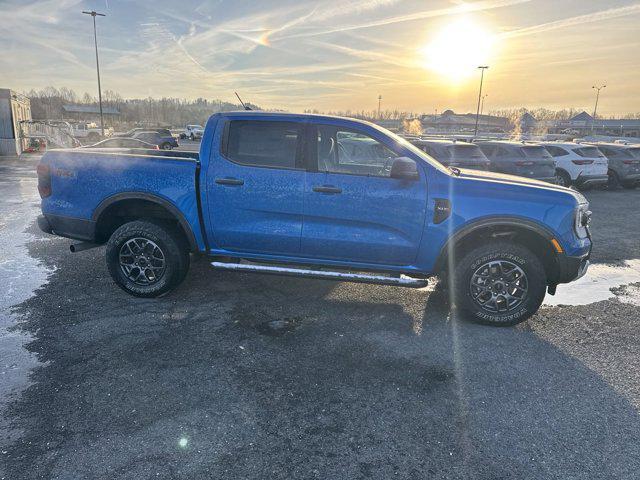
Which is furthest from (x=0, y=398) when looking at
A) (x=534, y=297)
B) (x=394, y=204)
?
(x=534, y=297)

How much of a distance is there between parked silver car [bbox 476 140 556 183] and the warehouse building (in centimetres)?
2513

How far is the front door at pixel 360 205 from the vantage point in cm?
417

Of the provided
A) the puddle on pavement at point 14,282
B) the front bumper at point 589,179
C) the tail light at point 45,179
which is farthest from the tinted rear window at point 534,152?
the puddle on pavement at point 14,282

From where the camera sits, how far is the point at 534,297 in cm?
424

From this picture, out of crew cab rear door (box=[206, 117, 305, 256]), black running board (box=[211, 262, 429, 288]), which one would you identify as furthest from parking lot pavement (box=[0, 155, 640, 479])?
crew cab rear door (box=[206, 117, 305, 256])

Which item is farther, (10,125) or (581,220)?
(10,125)

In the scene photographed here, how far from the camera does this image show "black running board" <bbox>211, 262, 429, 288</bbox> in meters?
4.24

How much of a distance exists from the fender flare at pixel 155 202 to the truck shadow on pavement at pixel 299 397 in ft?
2.53

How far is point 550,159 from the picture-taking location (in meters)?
12.3

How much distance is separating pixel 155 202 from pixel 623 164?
16318mm

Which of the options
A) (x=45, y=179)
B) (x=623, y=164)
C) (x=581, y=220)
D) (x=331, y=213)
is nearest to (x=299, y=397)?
(x=331, y=213)

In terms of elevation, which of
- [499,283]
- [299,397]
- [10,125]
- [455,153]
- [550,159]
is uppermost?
[10,125]

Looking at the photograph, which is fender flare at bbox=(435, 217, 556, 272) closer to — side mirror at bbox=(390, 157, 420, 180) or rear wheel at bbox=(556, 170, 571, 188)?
side mirror at bbox=(390, 157, 420, 180)

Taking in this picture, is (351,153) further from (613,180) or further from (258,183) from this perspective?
(613,180)
